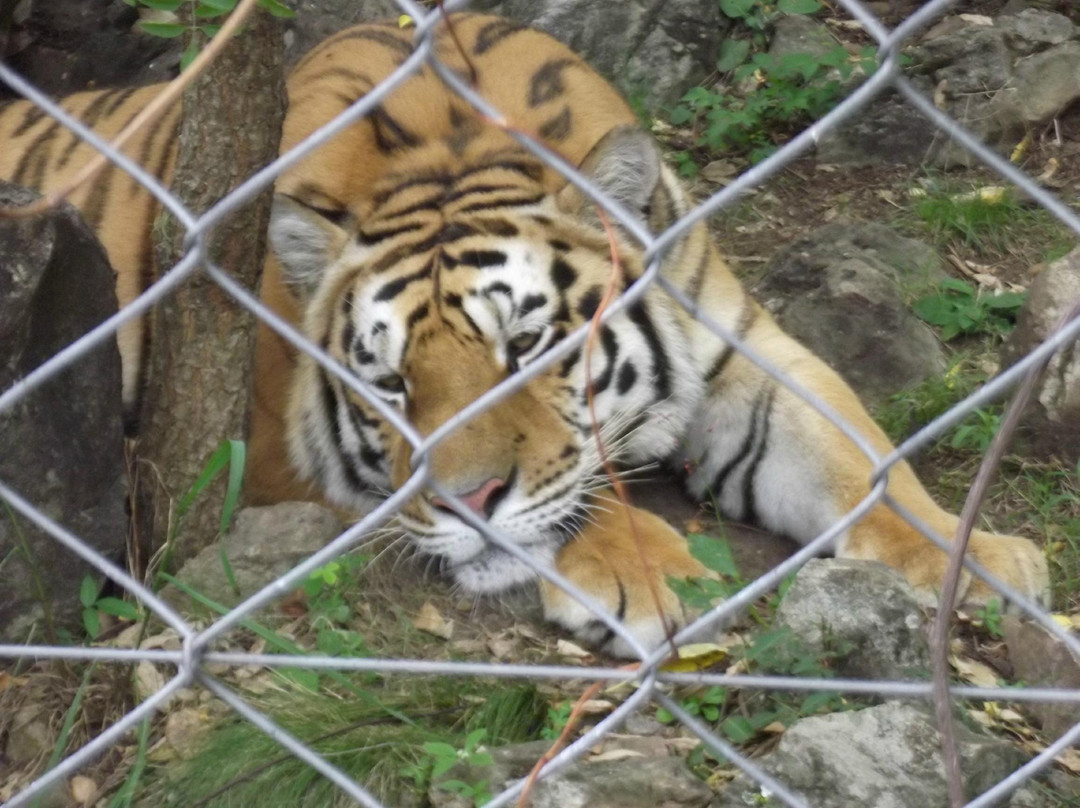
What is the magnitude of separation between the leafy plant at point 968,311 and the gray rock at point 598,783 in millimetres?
1897

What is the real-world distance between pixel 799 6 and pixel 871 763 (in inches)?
121

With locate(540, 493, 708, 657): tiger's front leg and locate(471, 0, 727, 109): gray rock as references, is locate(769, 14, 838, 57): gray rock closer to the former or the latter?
locate(471, 0, 727, 109): gray rock

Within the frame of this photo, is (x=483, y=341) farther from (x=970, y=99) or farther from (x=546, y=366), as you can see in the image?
(x=970, y=99)

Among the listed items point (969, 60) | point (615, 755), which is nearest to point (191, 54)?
point (615, 755)

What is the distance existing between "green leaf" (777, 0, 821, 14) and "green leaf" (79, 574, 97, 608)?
9.48 ft

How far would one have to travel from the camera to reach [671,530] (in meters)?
2.70

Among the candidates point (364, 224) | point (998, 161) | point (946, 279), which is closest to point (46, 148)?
point (364, 224)

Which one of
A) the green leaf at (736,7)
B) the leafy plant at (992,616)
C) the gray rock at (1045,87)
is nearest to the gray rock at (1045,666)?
the leafy plant at (992,616)

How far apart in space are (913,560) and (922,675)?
18.3 inches

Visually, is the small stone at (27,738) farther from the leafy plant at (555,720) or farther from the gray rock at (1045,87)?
the gray rock at (1045,87)

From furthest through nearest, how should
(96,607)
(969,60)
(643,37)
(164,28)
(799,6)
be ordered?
(643,37)
(969,60)
(799,6)
(96,607)
(164,28)

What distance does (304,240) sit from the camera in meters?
2.68

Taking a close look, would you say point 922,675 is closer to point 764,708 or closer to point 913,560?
point 764,708

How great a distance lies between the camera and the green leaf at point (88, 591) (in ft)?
7.53
